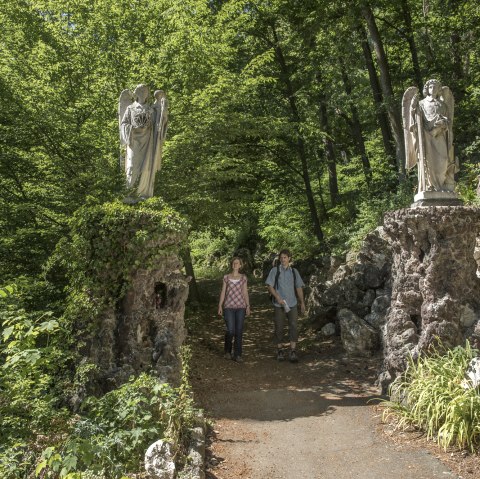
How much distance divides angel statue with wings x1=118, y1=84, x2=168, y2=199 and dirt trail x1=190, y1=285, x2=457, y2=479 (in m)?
3.01

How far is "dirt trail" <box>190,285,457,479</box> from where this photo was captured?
15.2 ft

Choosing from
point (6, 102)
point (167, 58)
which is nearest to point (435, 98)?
point (167, 58)

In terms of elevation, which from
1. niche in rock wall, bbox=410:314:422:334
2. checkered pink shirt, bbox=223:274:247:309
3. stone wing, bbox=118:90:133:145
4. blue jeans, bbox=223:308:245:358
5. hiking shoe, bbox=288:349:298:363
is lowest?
hiking shoe, bbox=288:349:298:363

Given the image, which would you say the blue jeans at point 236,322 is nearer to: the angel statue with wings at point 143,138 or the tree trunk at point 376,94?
the angel statue with wings at point 143,138

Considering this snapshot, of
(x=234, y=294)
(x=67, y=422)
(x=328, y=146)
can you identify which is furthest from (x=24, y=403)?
(x=328, y=146)

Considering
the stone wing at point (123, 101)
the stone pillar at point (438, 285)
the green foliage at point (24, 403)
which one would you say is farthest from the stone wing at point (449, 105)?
the green foliage at point (24, 403)

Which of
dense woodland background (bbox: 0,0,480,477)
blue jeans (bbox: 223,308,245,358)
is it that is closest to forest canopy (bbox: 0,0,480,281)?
dense woodland background (bbox: 0,0,480,477)

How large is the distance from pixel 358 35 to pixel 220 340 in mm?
9880

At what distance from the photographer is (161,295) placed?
5980mm

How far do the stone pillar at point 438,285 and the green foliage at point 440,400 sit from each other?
9.4 inches

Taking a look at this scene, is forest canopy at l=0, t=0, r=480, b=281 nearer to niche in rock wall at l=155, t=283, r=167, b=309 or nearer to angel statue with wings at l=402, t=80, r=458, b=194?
niche in rock wall at l=155, t=283, r=167, b=309

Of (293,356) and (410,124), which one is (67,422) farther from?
(410,124)

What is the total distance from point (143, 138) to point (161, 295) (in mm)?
2216

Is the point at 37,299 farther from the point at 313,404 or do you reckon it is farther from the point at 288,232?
the point at 288,232
